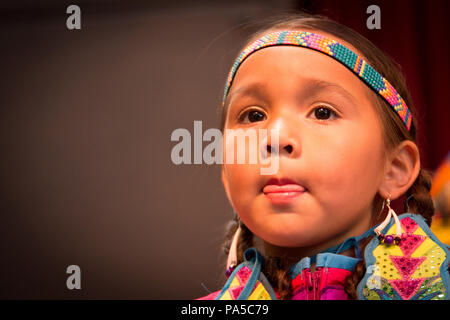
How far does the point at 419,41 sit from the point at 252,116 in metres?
0.71

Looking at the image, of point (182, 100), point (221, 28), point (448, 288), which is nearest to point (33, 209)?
point (182, 100)

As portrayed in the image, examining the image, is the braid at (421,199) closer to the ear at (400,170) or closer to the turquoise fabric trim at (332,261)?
the ear at (400,170)

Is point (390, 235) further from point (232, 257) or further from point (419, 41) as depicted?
point (419, 41)

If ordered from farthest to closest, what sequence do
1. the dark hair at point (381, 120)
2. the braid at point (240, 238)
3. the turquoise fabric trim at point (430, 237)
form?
1. the braid at point (240, 238)
2. the dark hair at point (381, 120)
3. the turquoise fabric trim at point (430, 237)

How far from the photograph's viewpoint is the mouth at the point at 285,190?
2.11 feet

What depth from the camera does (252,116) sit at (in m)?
0.75

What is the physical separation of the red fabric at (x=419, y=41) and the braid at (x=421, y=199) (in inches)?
11.7

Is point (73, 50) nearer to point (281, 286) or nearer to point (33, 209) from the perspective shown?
point (33, 209)

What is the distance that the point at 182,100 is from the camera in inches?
44.4

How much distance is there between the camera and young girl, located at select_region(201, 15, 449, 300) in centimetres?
65

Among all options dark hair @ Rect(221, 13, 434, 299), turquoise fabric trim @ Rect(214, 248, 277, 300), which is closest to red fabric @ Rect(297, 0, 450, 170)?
dark hair @ Rect(221, 13, 434, 299)

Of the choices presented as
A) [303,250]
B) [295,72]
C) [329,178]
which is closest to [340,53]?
[295,72]

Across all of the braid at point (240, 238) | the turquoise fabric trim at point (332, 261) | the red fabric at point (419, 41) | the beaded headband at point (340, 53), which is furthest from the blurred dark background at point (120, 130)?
the turquoise fabric trim at point (332, 261)
